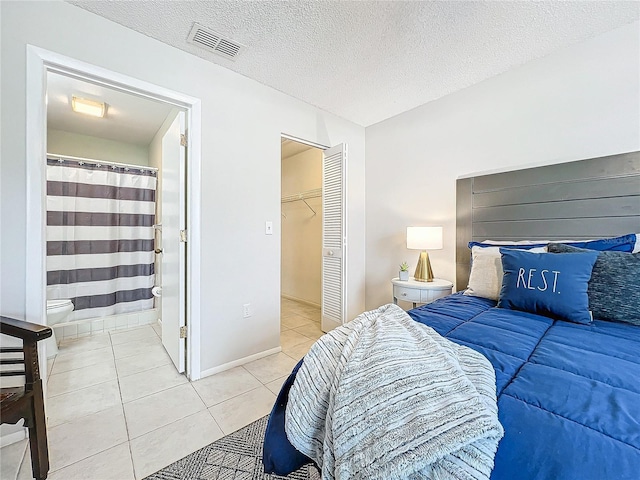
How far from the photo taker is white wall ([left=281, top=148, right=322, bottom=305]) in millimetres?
4305

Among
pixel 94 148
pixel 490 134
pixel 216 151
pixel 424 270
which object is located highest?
pixel 94 148

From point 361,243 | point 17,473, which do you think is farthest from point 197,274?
point 361,243

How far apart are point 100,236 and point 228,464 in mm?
3140

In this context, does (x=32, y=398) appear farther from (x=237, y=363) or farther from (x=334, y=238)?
(x=334, y=238)

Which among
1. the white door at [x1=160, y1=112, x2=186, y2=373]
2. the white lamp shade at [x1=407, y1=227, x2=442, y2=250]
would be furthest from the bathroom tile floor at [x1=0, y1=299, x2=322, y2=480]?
the white lamp shade at [x1=407, y1=227, x2=442, y2=250]

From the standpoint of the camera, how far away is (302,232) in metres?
4.66

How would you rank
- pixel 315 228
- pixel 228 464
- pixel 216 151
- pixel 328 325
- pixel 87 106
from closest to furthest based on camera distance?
pixel 228 464 < pixel 216 151 < pixel 87 106 < pixel 328 325 < pixel 315 228

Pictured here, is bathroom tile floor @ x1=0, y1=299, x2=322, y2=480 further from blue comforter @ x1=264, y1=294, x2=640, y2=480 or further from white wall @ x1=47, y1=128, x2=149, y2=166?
white wall @ x1=47, y1=128, x2=149, y2=166

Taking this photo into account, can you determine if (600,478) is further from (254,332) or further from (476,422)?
(254,332)

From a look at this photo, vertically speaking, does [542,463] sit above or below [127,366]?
above

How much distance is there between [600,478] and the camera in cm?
48

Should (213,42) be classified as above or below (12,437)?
above

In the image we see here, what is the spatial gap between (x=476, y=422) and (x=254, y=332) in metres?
2.10

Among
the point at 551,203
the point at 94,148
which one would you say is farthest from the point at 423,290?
the point at 94,148
